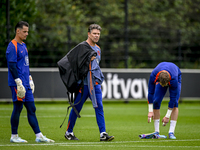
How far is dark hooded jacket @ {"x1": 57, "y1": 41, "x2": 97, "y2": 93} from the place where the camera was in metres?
7.69

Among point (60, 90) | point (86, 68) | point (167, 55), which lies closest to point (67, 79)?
point (86, 68)

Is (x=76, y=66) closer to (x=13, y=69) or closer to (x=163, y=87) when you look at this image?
(x=13, y=69)

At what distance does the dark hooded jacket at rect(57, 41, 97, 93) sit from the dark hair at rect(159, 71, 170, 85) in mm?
1307

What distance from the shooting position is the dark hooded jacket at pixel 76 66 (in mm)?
7688

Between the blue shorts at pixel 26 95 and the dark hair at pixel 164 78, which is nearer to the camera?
the blue shorts at pixel 26 95

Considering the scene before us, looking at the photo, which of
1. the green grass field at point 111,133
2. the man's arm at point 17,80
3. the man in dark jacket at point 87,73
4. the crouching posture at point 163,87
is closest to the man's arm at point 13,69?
the man's arm at point 17,80

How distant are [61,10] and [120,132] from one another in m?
15.9

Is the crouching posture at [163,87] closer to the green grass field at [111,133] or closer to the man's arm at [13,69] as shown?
the green grass field at [111,133]

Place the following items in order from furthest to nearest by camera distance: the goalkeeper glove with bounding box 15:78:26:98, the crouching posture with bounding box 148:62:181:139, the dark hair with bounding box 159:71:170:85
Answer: the crouching posture with bounding box 148:62:181:139
the dark hair with bounding box 159:71:170:85
the goalkeeper glove with bounding box 15:78:26:98

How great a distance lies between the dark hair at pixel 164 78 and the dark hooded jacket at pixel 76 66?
131cm

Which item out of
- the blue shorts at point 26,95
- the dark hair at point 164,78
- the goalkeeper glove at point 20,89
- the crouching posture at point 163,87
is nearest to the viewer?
the goalkeeper glove at point 20,89

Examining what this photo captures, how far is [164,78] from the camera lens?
7586 mm

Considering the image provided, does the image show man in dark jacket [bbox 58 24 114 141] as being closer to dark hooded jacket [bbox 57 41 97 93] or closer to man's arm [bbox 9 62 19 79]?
dark hooded jacket [bbox 57 41 97 93]

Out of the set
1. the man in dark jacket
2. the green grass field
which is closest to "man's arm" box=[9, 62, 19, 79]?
the man in dark jacket
